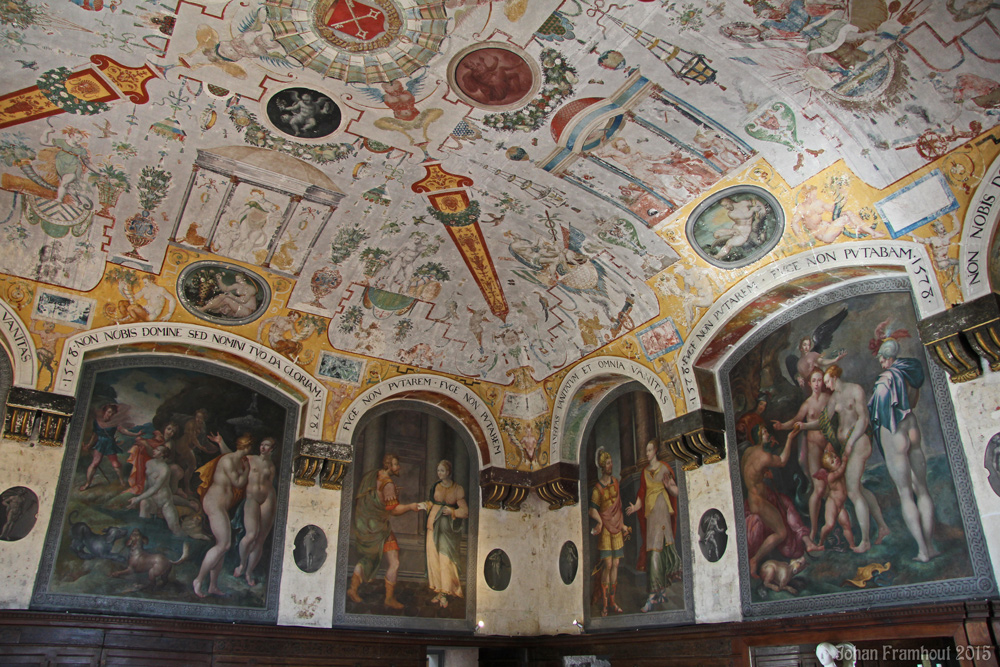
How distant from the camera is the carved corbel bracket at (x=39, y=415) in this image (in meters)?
9.60

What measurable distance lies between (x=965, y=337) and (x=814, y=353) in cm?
197

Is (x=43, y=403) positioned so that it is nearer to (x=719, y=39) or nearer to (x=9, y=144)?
(x=9, y=144)

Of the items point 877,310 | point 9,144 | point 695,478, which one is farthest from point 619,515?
point 9,144

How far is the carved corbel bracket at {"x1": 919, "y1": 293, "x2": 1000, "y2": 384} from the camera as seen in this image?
745 cm

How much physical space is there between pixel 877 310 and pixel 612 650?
571cm

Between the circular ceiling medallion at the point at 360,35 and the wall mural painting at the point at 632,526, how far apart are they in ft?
20.4

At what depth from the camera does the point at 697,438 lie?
10109mm

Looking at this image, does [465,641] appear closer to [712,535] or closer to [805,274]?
[712,535]

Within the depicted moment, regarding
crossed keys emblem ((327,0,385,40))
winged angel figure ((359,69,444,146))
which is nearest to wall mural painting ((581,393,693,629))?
winged angel figure ((359,69,444,146))

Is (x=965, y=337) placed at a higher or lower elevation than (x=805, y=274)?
lower

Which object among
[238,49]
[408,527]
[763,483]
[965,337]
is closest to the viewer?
[965,337]

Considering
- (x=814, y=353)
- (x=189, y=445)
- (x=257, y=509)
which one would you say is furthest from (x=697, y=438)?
(x=189, y=445)

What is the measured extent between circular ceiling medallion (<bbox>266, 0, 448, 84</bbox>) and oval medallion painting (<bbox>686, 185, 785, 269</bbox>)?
3.84 m

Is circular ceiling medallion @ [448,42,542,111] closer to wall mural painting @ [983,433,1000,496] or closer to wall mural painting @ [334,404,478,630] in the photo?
wall mural painting @ [983,433,1000,496]
